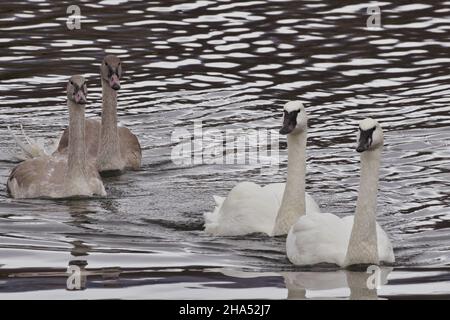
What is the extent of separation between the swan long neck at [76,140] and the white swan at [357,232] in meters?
3.66

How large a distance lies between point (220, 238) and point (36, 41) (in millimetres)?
8364

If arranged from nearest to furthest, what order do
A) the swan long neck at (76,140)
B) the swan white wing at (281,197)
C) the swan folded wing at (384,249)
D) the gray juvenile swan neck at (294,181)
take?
the swan folded wing at (384,249)
the gray juvenile swan neck at (294,181)
the swan white wing at (281,197)
the swan long neck at (76,140)

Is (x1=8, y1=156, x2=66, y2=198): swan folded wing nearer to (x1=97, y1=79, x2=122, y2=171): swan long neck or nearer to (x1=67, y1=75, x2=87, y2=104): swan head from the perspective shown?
(x1=67, y1=75, x2=87, y2=104): swan head

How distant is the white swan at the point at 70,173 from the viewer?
643 inches

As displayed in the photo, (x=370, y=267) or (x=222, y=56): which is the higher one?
(x=222, y=56)

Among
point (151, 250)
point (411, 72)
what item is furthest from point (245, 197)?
point (411, 72)

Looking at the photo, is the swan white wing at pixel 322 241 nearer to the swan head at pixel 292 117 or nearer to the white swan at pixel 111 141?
the swan head at pixel 292 117

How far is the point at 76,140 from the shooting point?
55.0 ft

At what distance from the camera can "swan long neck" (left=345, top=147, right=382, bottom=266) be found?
1300 cm

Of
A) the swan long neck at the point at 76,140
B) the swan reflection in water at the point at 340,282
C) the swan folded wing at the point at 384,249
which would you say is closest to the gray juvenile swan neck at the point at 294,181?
→ the swan folded wing at the point at 384,249

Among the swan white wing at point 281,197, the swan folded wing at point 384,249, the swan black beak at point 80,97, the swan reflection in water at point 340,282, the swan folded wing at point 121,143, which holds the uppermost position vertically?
the swan black beak at point 80,97

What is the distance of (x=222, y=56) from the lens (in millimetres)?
21203
